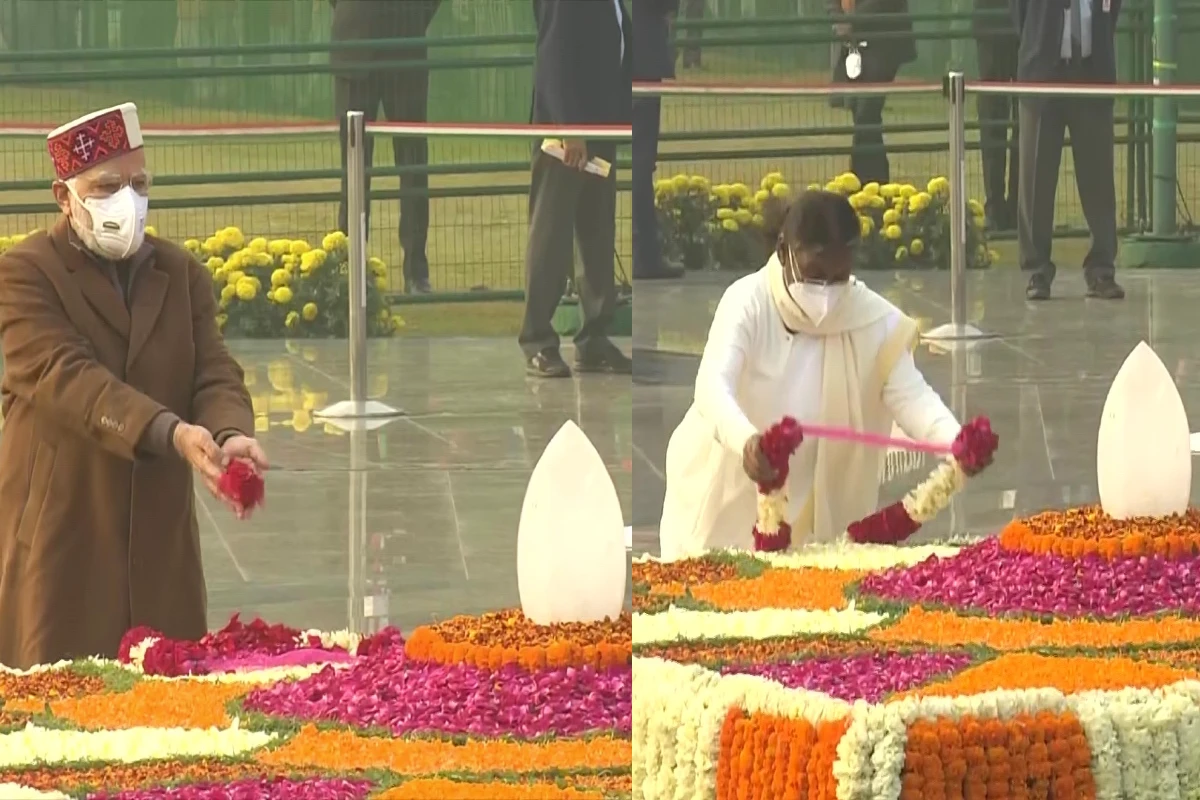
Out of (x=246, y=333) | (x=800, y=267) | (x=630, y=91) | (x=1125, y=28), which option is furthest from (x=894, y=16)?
(x=246, y=333)

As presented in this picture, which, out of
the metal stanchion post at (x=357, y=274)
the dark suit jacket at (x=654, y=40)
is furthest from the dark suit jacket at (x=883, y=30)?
the metal stanchion post at (x=357, y=274)

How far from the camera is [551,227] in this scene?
12.4ft

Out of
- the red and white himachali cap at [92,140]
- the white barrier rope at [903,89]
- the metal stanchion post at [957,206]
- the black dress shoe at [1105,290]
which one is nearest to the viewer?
the white barrier rope at [903,89]

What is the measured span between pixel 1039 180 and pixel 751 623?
1934 mm

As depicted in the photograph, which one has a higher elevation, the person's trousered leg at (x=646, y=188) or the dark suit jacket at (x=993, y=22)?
the dark suit jacket at (x=993, y=22)

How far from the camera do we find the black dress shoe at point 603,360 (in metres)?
3.08

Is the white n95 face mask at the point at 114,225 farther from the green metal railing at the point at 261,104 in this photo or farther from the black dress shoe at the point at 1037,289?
the green metal railing at the point at 261,104

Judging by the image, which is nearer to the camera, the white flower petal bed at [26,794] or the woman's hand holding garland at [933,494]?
the white flower petal bed at [26,794]

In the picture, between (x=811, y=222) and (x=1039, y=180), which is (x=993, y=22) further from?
(x=811, y=222)

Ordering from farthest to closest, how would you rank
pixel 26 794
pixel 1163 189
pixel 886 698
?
pixel 1163 189
pixel 886 698
pixel 26 794

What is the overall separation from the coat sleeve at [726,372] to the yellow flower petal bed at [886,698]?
7.8 inches

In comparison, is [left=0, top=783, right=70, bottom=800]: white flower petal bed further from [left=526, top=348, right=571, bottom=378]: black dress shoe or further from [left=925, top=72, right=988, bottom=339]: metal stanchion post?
[left=925, top=72, right=988, bottom=339]: metal stanchion post

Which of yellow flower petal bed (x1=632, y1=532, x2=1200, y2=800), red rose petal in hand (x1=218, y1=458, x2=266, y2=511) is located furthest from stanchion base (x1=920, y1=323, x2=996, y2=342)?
red rose petal in hand (x1=218, y1=458, x2=266, y2=511)

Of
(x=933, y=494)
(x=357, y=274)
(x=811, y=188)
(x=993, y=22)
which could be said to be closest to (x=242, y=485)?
(x=811, y=188)
